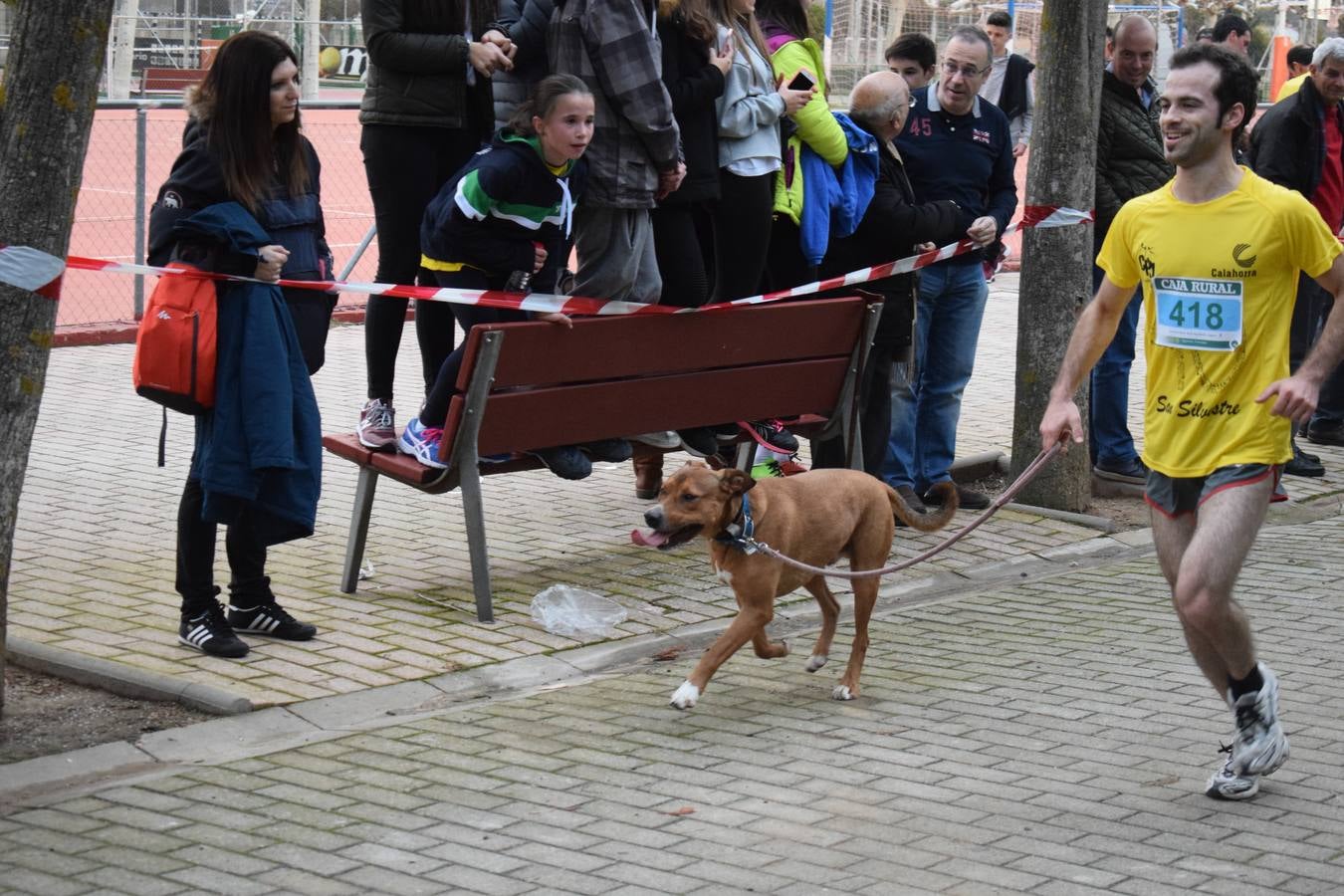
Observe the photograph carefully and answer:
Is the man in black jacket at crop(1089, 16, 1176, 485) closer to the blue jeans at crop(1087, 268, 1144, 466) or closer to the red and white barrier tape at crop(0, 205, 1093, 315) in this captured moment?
the blue jeans at crop(1087, 268, 1144, 466)

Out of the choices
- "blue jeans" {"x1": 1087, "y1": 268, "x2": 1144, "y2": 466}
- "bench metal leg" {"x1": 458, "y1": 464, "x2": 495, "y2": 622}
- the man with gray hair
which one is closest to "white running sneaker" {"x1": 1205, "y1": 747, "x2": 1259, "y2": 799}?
"bench metal leg" {"x1": 458, "y1": 464, "x2": 495, "y2": 622}

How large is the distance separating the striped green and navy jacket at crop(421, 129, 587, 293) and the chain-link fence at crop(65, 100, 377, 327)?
6.21m

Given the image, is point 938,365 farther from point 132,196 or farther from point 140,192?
point 132,196

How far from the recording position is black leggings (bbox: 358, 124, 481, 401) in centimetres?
776

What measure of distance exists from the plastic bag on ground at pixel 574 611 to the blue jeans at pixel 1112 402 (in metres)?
3.66

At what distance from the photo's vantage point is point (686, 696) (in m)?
6.01

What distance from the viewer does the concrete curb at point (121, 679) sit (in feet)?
19.1

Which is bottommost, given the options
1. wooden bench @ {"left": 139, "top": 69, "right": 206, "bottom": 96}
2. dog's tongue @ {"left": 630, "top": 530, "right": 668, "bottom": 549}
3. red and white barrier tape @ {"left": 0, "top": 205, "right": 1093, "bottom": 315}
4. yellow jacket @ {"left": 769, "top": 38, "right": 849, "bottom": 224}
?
dog's tongue @ {"left": 630, "top": 530, "right": 668, "bottom": 549}

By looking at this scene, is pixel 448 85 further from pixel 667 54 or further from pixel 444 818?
pixel 444 818

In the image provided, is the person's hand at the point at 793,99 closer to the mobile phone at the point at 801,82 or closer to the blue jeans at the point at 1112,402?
the mobile phone at the point at 801,82

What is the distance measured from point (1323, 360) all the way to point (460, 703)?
293 centimetres

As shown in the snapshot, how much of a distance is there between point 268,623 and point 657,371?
6.19ft

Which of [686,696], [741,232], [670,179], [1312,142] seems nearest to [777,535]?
[686,696]

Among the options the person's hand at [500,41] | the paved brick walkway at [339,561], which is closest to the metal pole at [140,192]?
the paved brick walkway at [339,561]
